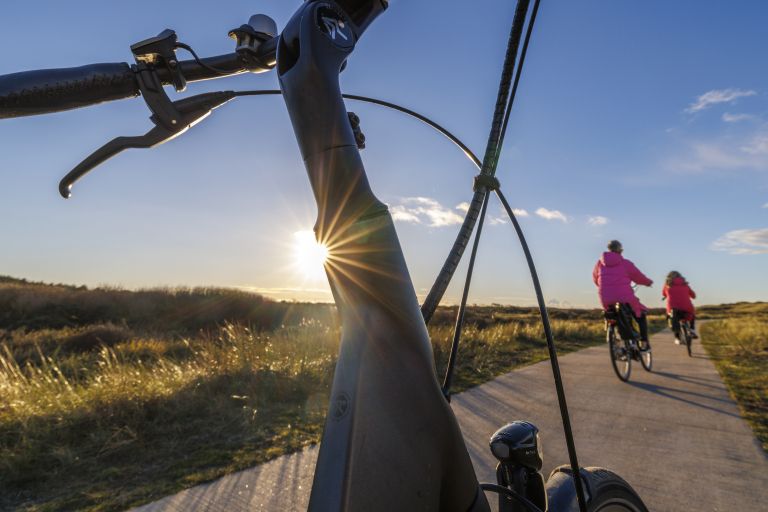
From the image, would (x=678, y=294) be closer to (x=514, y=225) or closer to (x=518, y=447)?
(x=518, y=447)

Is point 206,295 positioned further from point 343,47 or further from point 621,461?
point 343,47

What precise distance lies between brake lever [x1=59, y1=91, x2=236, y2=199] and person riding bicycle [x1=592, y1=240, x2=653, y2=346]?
8071 millimetres

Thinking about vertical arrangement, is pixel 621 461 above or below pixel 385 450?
below

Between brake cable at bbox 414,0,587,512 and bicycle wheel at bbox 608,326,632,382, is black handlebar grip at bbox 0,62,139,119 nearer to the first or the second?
brake cable at bbox 414,0,587,512

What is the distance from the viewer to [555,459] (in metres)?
3.39

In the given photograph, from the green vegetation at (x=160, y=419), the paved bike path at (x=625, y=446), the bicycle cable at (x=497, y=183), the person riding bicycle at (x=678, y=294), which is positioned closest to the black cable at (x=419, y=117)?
the bicycle cable at (x=497, y=183)

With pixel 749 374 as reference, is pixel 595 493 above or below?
above

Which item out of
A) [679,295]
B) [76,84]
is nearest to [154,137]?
[76,84]

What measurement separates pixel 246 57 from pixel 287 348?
6.61 meters

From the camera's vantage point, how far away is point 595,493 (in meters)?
1.38

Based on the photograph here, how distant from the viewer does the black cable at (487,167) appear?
105 cm

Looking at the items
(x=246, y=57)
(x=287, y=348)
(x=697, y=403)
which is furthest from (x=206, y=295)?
(x=246, y=57)

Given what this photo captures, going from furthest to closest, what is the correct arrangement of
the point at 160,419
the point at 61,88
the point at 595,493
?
the point at 160,419
the point at 595,493
the point at 61,88

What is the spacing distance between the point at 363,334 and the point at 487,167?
64 centimetres
